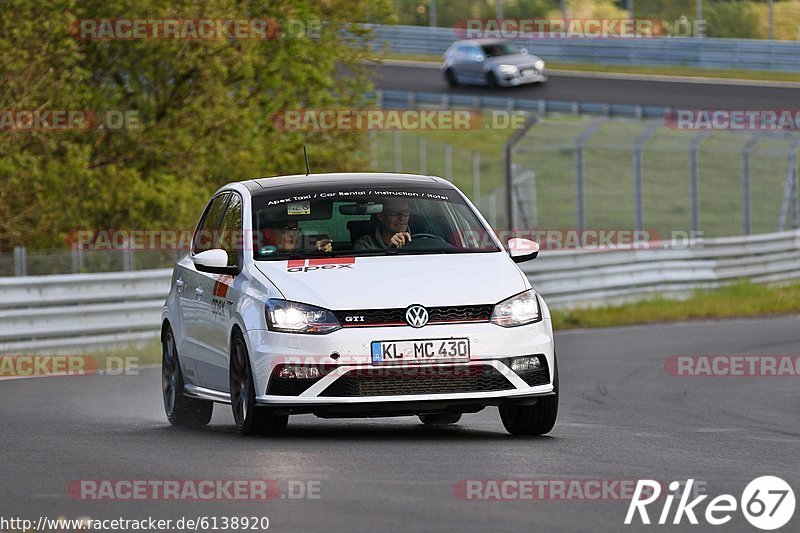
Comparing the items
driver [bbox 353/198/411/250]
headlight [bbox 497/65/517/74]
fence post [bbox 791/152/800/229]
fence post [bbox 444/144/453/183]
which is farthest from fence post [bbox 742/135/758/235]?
headlight [bbox 497/65/517/74]

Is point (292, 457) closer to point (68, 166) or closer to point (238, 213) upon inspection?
point (238, 213)

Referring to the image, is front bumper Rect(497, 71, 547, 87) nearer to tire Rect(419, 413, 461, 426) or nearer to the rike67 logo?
tire Rect(419, 413, 461, 426)

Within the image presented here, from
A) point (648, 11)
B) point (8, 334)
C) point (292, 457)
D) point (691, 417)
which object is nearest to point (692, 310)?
point (8, 334)

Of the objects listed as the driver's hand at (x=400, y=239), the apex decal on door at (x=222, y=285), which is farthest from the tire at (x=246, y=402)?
the driver's hand at (x=400, y=239)

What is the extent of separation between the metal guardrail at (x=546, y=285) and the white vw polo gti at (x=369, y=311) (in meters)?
8.40

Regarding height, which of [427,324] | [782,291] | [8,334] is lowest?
[782,291]

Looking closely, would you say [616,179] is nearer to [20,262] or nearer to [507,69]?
[507,69]

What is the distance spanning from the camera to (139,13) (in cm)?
2473

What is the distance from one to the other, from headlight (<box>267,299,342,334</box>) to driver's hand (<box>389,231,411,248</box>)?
101 centimetres

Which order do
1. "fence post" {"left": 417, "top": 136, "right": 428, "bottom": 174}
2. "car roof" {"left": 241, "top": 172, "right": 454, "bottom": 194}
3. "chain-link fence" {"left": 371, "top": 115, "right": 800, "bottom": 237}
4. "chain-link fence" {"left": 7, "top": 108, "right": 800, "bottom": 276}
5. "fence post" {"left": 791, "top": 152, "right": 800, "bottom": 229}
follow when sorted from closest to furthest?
1. "car roof" {"left": 241, "top": 172, "right": 454, "bottom": 194}
2. "fence post" {"left": 791, "top": 152, "right": 800, "bottom": 229}
3. "fence post" {"left": 417, "top": 136, "right": 428, "bottom": 174}
4. "chain-link fence" {"left": 7, "top": 108, "right": 800, "bottom": 276}
5. "chain-link fence" {"left": 371, "top": 115, "right": 800, "bottom": 237}

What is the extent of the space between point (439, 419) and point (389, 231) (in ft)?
6.10

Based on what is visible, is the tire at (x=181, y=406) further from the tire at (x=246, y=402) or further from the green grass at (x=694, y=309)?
the green grass at (x=694, y=309)

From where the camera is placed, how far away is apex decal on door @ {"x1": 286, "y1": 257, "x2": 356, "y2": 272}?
390 inches

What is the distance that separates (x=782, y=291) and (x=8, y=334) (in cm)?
1280
